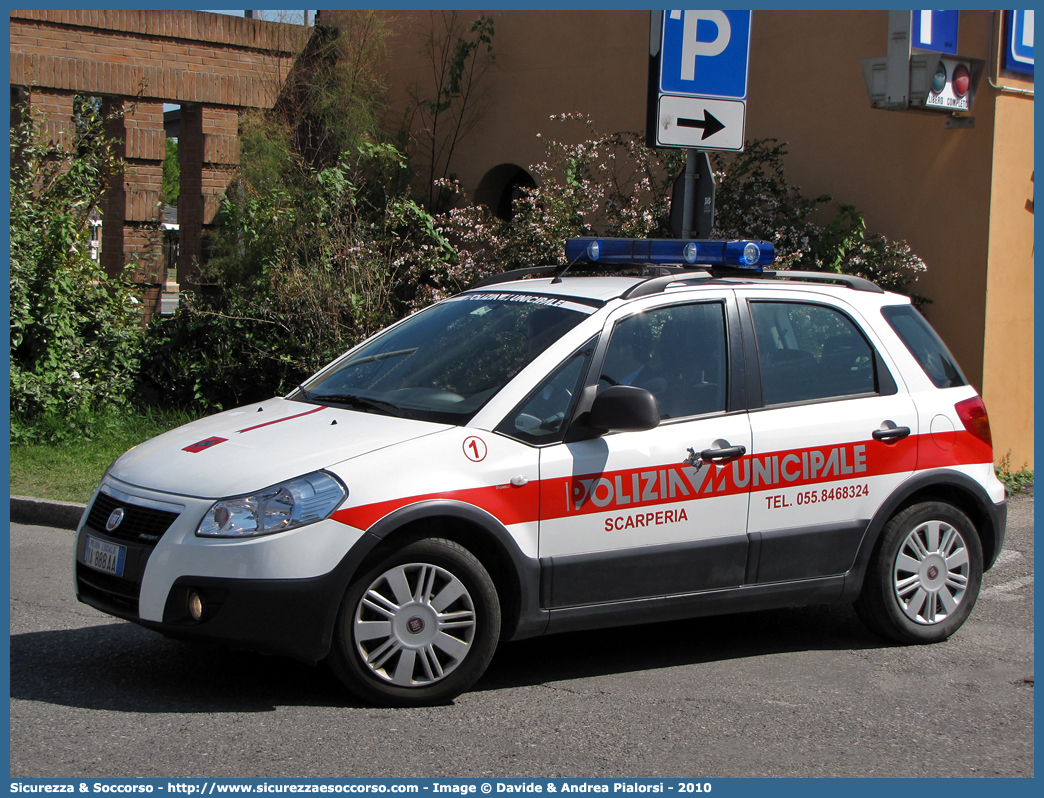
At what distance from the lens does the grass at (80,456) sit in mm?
8305

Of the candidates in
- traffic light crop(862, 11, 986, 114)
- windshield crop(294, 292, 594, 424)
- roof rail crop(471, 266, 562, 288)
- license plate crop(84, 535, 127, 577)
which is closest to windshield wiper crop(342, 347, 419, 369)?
windshield crop(294, 292, 594, 424)

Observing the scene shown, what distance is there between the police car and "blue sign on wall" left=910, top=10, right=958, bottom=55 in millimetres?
4244

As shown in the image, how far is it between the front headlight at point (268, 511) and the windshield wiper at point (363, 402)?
67 cm

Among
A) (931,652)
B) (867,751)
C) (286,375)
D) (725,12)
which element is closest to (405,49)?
(286,375)

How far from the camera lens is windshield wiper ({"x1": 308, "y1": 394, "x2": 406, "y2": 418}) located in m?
4.89

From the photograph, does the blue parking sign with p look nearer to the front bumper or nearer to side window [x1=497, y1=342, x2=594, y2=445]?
side window [x1=497, y1=342, x2=594, y2=445]

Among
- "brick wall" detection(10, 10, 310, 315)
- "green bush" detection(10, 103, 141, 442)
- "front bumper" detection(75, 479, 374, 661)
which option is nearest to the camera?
"front bumper" detection(75, 479, 374, 661)

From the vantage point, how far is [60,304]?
10.3 m

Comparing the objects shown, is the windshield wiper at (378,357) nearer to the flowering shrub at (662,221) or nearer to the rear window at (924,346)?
the rear window at (924,346)

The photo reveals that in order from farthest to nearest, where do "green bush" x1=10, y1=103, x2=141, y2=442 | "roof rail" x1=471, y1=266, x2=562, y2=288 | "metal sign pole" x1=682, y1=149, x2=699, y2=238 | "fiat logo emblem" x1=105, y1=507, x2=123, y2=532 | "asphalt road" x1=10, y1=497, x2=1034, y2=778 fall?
"green bush" x1=10, y1=103, x2=141, y2=442 → "metal sign pole" x1=682, y1=149, x2=699, y2=238 → "roof rail" x1=471, y1=266, x2=562, y2=288 → "fiat logo emblem" x1=105, y1=507, x2=123, y2=532 → "asphalt road" x1=10, y1=497, x2=1034, y2=778

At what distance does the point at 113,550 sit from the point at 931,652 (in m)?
3.83

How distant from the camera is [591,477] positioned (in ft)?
15.5

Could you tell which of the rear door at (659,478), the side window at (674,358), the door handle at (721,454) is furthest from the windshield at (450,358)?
the door handle at (721,454)

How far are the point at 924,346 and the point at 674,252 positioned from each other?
4.45 feet
